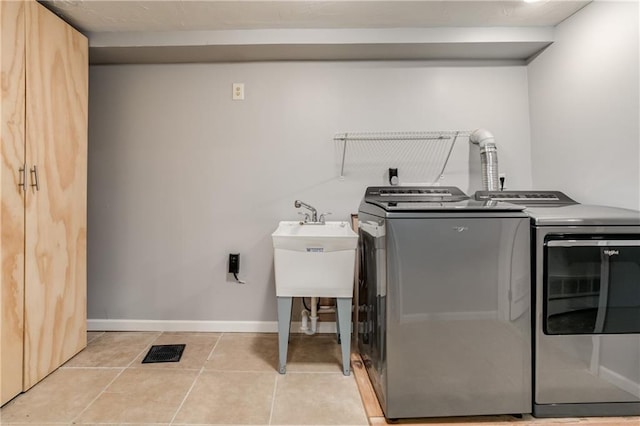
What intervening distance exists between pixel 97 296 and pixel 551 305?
2.82m

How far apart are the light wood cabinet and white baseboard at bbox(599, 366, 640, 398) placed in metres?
2.71


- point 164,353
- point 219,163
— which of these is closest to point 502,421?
point 164,353

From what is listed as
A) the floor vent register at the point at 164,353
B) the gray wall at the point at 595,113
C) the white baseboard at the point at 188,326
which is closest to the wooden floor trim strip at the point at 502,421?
the gray wall at the point at 595,113

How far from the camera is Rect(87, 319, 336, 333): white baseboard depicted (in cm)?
210

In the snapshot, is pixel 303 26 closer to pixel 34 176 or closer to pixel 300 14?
pixel 300 14

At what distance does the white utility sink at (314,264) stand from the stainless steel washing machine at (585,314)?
0.84 m

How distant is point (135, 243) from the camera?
212cm

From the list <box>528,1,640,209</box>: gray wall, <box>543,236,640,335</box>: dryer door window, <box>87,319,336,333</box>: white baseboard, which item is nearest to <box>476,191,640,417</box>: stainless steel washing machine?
<box>543,236,640,335</box>: dryer door window

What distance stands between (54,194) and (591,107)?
3.12 m

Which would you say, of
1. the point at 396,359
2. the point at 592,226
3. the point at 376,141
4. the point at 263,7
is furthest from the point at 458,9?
the point at 396,359

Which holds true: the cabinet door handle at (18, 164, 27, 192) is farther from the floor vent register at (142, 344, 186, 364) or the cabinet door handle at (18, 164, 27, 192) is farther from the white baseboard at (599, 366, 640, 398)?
the white baseboard at (599, 366, 640, 398)

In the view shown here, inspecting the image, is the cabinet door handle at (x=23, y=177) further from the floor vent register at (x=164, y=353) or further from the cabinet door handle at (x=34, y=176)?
the floor vent register at (x=164, y=353)

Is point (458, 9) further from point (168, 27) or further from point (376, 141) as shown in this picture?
point (168, 27)

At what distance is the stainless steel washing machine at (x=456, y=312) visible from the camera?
120 cm
